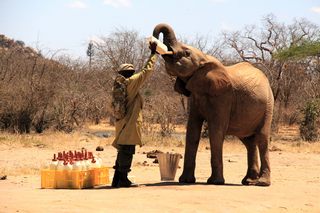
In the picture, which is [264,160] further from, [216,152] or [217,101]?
[217,101]

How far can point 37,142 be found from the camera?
17.0m

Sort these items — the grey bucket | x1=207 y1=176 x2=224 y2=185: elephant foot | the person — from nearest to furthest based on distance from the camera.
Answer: the person, x1=207 y1=176 x2=224 y2=185: elephant foot, the grey bucket

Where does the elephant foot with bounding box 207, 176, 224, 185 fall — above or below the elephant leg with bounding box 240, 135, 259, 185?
below

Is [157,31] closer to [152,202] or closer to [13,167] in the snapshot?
[152,202]

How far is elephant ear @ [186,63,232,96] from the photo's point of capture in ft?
29.2

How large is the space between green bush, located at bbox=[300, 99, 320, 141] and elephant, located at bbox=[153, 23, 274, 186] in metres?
11.7

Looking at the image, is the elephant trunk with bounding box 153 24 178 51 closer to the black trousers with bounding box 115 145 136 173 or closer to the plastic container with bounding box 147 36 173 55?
the plastic container with bounding box 147 36 173 55

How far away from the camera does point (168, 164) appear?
9.70 m

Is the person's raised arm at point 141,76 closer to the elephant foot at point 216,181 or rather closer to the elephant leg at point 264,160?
the elephant foot at point 216,181

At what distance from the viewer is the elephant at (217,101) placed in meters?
8.76

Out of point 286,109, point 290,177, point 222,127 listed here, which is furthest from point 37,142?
point 286,109

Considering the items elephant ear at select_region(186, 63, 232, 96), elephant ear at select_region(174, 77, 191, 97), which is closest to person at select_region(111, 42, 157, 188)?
elephant ear at select_region(186, 63, 232, 96)

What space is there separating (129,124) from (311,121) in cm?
1402

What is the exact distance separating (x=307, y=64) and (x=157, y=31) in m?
28.0
